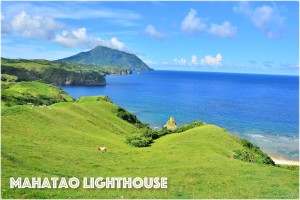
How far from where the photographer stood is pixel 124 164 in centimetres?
3475

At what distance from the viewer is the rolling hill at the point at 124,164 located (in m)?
25.1

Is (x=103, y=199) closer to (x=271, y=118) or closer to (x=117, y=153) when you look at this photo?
(x=117, y=153)

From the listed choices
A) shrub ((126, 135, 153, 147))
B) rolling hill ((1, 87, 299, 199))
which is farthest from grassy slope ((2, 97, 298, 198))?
shrub ((126, 135, 153, 147))

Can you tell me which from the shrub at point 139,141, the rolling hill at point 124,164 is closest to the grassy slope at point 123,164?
the rolling hill at point 124,164

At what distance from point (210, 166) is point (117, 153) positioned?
39.0 ft

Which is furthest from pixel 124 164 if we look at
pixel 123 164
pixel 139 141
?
pixel 139 141

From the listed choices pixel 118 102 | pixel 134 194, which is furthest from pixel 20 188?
pixel 118 102

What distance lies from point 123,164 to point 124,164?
102mm

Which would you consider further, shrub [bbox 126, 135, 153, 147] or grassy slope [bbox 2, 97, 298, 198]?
shrub [bbox 126, 135, 153, 147]

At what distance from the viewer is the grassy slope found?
25.2 metres

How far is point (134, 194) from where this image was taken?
23906 mm

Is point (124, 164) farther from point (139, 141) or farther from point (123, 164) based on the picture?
point (139, 141)

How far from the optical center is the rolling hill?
25141 mm

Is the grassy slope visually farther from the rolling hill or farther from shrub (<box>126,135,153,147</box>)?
shrub (<box>126,135,153,147</box>)
